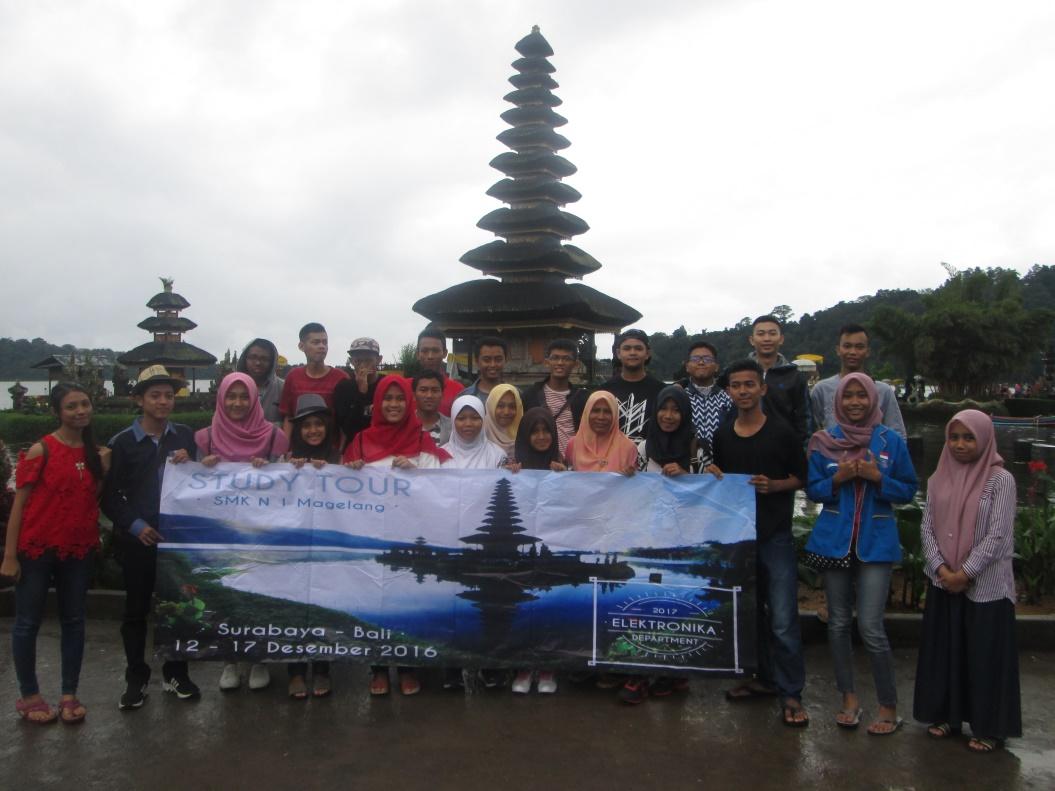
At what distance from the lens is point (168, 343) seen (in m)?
44.9

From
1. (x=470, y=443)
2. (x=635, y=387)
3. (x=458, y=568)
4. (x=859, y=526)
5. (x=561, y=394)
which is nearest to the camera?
Answer: (x=859, y=526)

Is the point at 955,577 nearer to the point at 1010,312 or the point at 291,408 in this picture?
the point at 291,408

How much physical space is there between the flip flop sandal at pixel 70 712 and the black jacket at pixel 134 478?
0.84 m

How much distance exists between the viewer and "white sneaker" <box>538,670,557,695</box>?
435cm

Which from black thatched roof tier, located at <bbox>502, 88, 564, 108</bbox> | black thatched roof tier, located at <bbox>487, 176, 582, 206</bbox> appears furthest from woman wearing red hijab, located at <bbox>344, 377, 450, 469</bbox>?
black thatched roof tier, located at <bbox>502, 88, 564, 108</bbox>

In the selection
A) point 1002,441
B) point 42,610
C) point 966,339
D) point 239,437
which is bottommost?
point 42,610

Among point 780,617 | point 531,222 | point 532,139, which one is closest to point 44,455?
point 780,617

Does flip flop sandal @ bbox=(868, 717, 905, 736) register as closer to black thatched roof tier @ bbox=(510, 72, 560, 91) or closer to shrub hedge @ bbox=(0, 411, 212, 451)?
shrub hedge @ bbox=(0, 411, 212, 451)

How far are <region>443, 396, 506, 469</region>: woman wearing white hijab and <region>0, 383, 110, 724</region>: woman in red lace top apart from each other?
1855 millimetres

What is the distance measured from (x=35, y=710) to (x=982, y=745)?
4495 mm

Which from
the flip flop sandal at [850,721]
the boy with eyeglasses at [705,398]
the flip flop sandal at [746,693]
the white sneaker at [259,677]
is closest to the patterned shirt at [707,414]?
the boy with eyeglasses at [705,398]

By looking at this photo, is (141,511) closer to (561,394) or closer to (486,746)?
(486,746)

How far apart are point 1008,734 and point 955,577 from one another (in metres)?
0.71

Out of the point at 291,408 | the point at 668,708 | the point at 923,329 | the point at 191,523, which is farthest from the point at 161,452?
the point at 923,329
